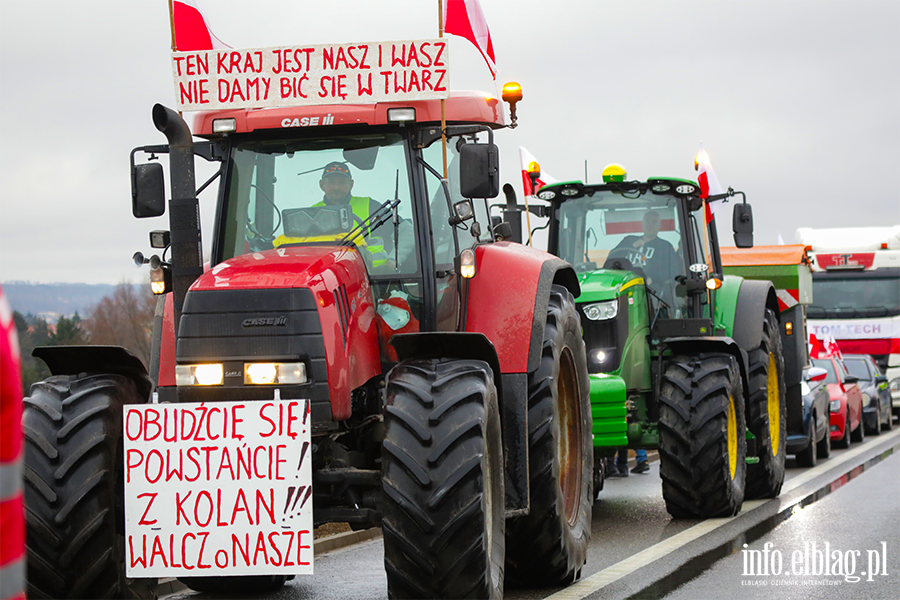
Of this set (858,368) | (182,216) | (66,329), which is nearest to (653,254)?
(182,216)

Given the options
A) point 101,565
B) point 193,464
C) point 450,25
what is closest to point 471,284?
point 450,25

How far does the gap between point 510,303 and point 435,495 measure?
179 centimetres

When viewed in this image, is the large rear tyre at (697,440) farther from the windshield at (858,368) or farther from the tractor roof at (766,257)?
the windshield at (858,368)

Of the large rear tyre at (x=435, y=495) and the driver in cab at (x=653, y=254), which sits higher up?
the driver in cab at (x=653, y=254)

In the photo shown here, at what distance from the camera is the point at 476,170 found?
635cm

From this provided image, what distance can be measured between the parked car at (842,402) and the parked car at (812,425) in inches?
42.1

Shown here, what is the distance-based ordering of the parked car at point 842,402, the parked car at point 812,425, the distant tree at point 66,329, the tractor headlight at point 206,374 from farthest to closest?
the distant tree at point 66,329, the parked car at point 842,402, the parked car at point 812,425, the tractor headlight at point 206,374

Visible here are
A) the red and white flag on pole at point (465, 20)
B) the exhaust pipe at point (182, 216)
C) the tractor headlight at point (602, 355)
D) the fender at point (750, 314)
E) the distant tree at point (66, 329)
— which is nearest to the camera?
the exhaust pipe at point (182, 216)

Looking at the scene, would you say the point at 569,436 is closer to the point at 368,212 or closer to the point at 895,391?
the point at 368,212

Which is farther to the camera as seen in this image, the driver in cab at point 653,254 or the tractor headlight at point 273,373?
the driver in cab at point 653,254

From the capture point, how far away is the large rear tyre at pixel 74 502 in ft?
18.8

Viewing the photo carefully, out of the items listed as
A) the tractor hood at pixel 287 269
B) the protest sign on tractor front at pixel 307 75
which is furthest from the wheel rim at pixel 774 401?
the tractor hood at pixel 287 269

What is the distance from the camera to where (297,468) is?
556 centimetres

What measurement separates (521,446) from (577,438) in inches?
59.9
